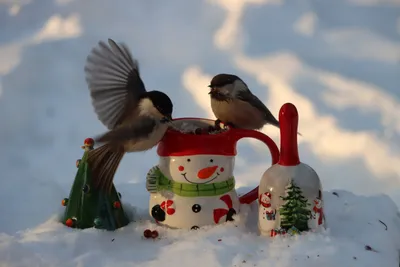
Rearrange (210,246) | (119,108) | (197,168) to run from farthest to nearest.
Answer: (119,108), (197,168), (210,246)

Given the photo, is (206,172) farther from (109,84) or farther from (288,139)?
(109,84)

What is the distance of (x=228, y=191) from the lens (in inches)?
45.2

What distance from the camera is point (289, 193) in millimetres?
1033

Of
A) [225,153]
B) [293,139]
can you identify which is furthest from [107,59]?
[293,139]

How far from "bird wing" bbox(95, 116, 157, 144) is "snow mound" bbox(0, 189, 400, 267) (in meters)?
0.17

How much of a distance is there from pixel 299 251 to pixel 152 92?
0.41 m

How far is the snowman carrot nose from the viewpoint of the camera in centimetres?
111

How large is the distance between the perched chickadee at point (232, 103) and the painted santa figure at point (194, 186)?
90 mm

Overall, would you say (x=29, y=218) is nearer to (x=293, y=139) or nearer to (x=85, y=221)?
(x=85, y=221)

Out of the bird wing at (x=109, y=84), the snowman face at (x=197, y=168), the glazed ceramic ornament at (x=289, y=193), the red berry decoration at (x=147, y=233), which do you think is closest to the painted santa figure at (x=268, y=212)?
the glazed ceramic ornament at (x=289, y=193)

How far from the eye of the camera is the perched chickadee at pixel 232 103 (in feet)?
3.96

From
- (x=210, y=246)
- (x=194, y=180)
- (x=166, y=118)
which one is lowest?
(x=210, y=246)

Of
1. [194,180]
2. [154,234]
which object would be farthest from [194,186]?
[154,234]

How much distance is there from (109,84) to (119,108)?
2.1 inches
